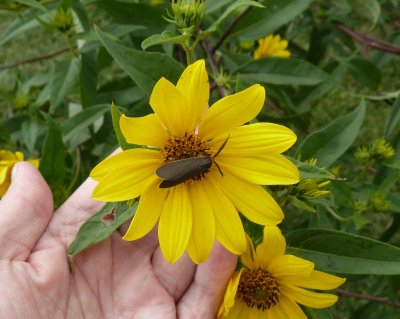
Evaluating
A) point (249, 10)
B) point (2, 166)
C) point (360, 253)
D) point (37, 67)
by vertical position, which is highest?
point (249, 10)

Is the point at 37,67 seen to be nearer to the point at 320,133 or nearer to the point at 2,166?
the point at 2,166

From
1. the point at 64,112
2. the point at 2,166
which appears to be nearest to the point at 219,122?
the point at 2,166

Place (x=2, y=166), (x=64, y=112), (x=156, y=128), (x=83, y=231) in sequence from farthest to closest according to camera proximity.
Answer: (x=64, y=112)
(x=2, y=166)
(x=83, y=231)
(x=156, y=128)

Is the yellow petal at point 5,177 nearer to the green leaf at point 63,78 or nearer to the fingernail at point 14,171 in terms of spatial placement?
the fingernail at point 14,171

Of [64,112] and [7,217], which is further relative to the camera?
[64,112]

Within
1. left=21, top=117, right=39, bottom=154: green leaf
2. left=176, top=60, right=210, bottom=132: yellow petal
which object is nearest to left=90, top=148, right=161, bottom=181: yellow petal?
left=176, top=60, right=210, bottom=132: yellow petal

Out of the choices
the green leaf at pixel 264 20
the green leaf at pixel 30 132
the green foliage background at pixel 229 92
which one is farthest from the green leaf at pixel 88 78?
the green leaf at pixel 264 20

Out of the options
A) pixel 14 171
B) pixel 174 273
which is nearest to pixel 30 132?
pixel 14 171

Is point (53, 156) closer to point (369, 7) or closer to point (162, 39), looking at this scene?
point (162, 39)
